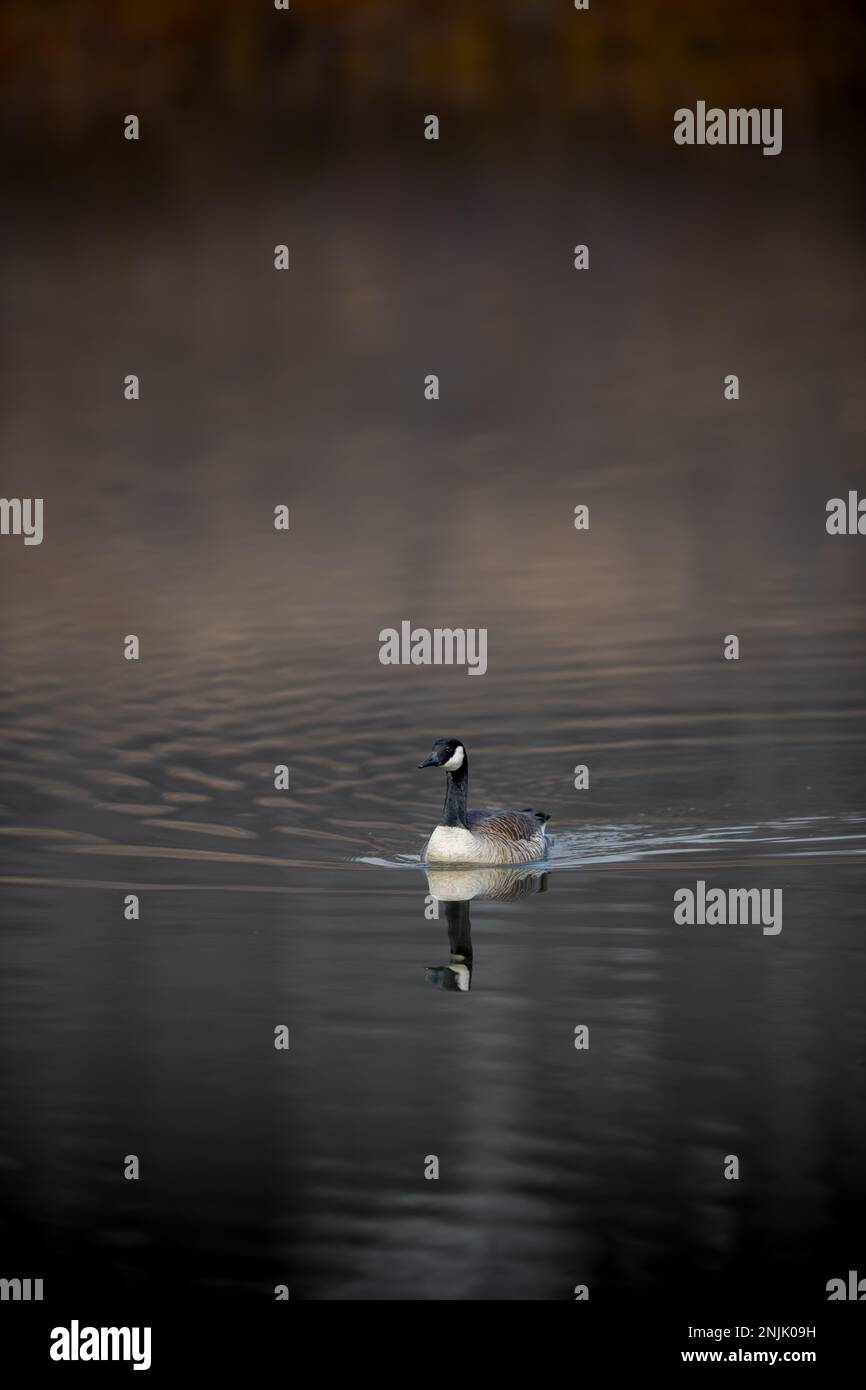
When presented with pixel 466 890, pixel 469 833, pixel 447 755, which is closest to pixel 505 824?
pixel 469 833

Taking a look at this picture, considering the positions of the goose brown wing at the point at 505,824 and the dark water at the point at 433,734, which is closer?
the dark water at the point at 433,734

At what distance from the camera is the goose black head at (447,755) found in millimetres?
16922

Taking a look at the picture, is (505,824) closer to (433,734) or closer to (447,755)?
(447,755)

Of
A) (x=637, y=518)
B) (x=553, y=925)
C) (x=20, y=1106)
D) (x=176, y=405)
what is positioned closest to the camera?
(x=20, y=1106)

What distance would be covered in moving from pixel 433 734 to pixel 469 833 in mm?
4201

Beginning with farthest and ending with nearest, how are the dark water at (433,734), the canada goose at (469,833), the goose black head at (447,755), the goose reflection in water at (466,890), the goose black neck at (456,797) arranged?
the goose black neck at (456,797)
the canada goose at (469,833)
the goose black head at (447,755)
the goose reflection in water at (466,890)
the dark water at (433,734)

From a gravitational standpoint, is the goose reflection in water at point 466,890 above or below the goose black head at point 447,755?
below

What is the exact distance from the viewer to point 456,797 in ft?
56.8

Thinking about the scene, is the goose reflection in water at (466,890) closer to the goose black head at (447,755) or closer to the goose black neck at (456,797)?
the goose black neck at (456,797)

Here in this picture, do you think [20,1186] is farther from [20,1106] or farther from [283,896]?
[283,896]

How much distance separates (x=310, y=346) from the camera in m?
40.3

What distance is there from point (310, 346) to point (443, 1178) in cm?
3076

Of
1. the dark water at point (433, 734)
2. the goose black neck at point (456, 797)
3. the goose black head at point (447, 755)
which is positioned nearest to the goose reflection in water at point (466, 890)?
the dark water at point (433, 734)

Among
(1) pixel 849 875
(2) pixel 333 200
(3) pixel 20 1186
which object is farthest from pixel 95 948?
(2) pixel 333 200
